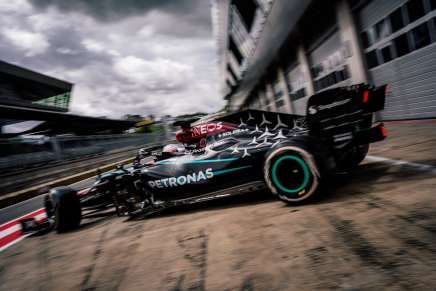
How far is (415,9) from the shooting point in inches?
277

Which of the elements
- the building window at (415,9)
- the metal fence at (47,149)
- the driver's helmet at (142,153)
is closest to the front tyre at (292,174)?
the driver's helmet at (142,153)

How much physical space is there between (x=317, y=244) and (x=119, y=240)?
2.14 meters

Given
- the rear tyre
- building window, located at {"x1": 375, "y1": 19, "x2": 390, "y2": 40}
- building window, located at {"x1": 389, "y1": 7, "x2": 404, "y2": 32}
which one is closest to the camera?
the rear tyre

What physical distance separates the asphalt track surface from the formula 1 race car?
0.25 meters

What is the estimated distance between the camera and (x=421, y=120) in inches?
296

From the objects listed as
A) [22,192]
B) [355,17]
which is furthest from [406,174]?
[22,192]

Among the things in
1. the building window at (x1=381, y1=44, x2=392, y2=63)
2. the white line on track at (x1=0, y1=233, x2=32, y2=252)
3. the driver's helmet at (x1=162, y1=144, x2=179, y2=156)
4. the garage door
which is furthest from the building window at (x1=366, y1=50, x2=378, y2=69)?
the white line on track at (x1=0, y1=233, x2=32, y2=252)

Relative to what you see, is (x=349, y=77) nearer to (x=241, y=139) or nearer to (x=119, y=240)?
(x=241, y=139)

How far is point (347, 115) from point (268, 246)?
6.49ft

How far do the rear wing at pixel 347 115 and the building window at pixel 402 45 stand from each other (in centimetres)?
560

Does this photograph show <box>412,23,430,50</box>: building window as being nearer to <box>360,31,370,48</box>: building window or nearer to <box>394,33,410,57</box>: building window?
<box>394,33,410,57</box>: building window

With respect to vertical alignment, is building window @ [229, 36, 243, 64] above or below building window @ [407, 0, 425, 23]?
above

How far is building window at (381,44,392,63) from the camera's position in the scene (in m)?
8.25

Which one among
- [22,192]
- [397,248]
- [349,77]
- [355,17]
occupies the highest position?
[355,17]
